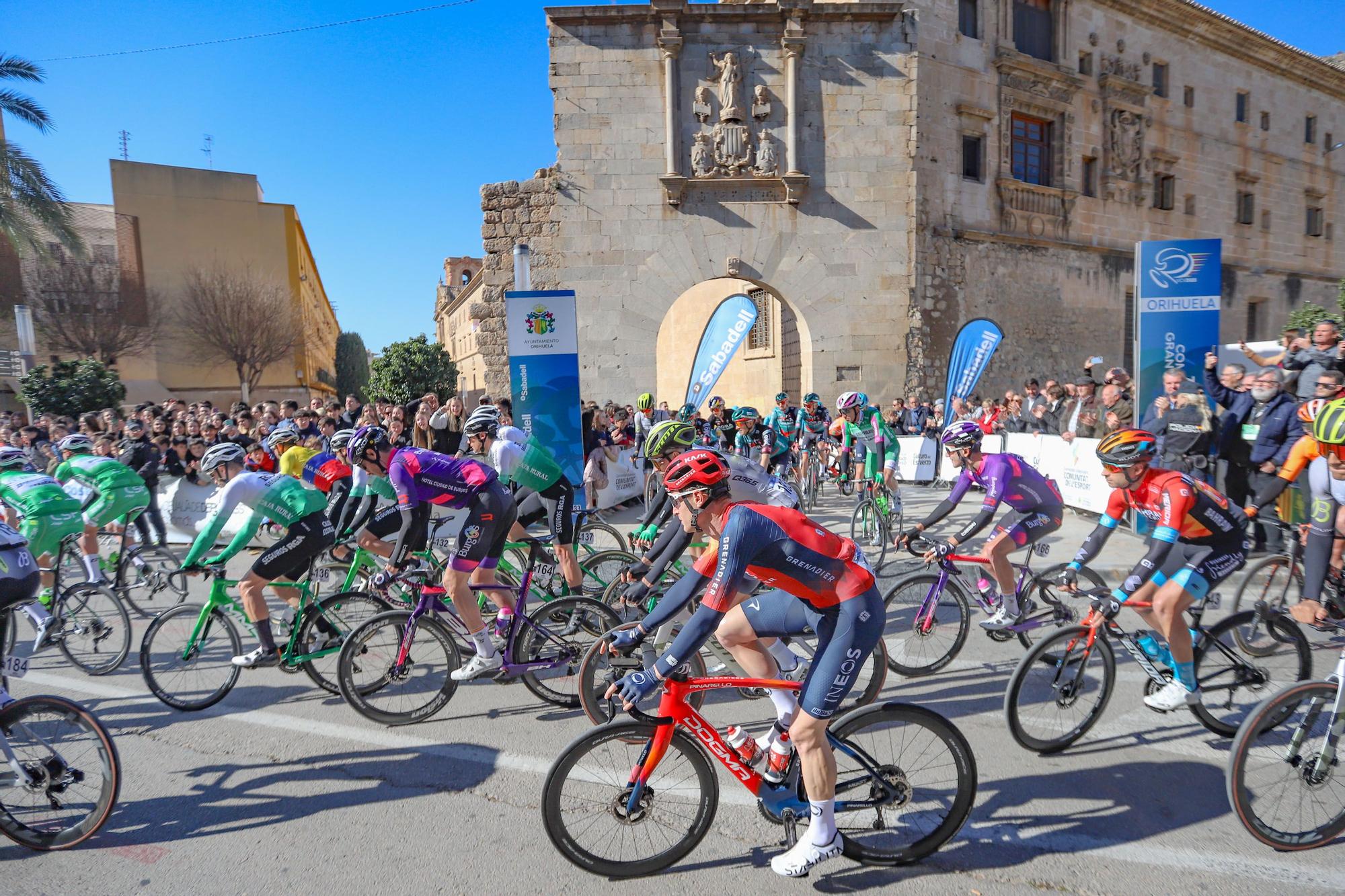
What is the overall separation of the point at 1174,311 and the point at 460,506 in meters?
9.13

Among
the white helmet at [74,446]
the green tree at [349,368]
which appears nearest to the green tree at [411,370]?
the green tree at [349,368]

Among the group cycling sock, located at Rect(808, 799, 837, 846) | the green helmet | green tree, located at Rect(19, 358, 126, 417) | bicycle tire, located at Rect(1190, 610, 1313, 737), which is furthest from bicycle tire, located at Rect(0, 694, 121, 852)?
green tree, located at Rect(19, 358, 126, 417)

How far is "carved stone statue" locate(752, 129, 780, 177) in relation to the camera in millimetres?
17828

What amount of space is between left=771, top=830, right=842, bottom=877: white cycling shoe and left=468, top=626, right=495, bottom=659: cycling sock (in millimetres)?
2435

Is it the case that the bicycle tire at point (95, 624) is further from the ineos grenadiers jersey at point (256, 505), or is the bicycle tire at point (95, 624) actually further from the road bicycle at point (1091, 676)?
the road bicycle at point (1091, 676)

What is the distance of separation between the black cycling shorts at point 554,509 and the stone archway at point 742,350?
613 inches

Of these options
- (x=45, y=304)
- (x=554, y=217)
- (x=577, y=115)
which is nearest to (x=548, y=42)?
(x=577, y=115)

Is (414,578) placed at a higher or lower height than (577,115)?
lower

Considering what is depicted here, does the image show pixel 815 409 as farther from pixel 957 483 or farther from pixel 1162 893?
pixel 1162 893

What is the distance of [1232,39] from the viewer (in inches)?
1027

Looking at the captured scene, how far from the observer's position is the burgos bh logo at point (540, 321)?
34.1 ft

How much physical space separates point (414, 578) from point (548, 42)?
16089 mm

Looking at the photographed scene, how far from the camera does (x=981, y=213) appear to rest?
2034 centimetres

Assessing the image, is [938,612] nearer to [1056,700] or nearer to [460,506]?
[1056,700]
